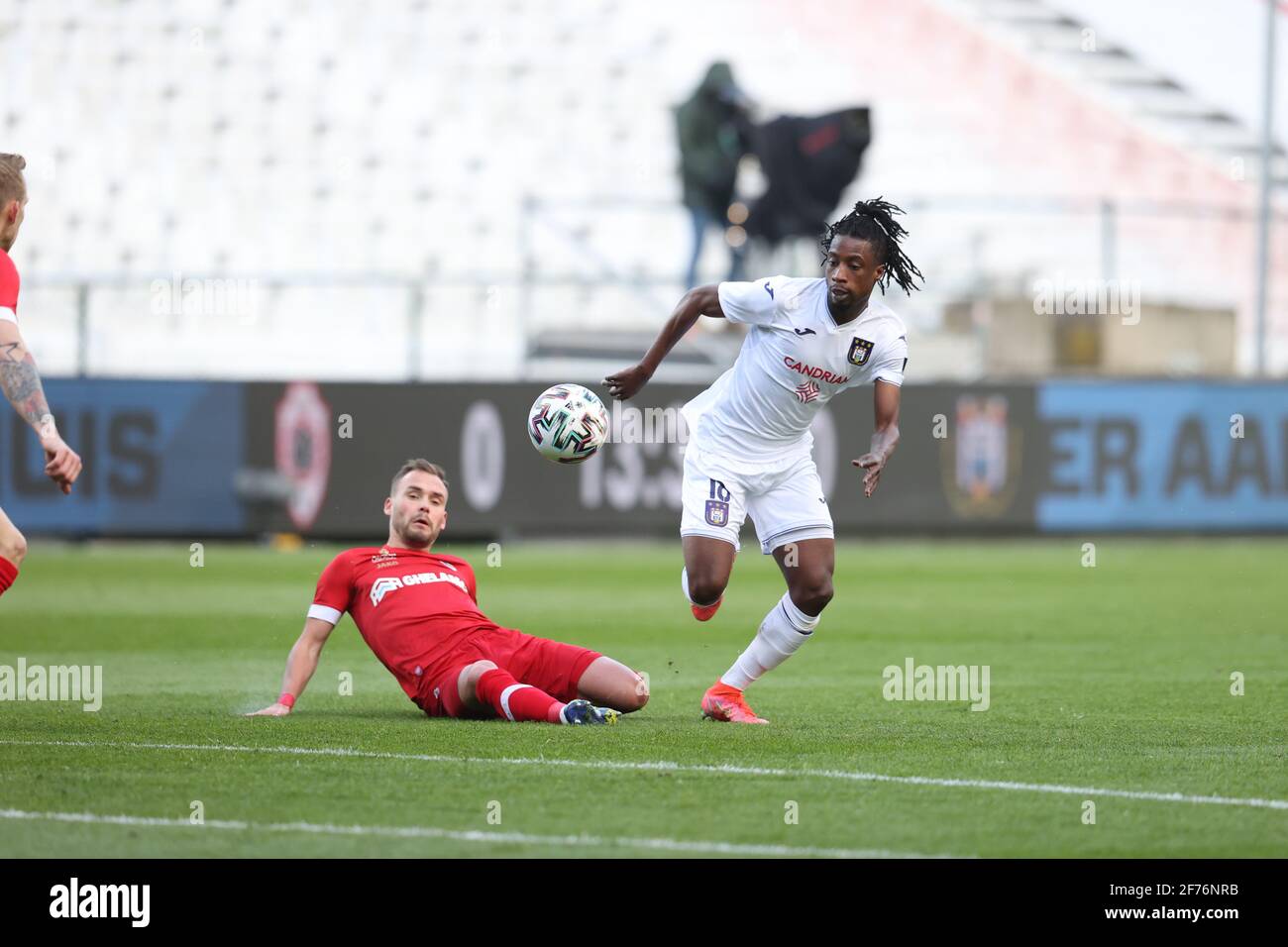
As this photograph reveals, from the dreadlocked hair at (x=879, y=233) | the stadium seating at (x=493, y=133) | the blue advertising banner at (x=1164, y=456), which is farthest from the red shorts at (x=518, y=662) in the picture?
the stadium seating at (x=493, y=133)

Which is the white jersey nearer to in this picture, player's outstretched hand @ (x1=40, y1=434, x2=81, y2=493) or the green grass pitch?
the green grass pitch

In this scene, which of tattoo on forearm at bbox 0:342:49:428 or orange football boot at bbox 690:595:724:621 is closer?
tattoo on forearm at bbox 0:342:49:428

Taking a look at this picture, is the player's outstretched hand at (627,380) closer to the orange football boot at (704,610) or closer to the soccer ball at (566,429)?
the soccer ball at (566,429)

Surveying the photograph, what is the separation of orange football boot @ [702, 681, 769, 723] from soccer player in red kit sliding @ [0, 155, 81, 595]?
109 inches

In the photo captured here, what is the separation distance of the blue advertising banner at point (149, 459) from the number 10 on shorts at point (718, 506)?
1161 centimetres

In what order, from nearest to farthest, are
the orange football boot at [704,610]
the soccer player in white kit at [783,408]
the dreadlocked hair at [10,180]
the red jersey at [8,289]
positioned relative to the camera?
the red jersey at [8,289], the dreadlocked hair at [10,180], the soccer player in white kit at [783,408], the orange football boot at [704,610]

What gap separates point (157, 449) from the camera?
63.0ft

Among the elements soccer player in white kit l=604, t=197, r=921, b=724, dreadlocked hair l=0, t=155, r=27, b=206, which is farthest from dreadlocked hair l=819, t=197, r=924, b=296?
dreadlocked hair l=0, t=155, r=27, b=206

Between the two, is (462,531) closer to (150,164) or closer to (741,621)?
(741,621)

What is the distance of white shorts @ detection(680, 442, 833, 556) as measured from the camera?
27.6 feet

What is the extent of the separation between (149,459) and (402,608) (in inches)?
470

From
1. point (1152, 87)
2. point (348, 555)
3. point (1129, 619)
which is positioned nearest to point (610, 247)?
point (1152, 87)

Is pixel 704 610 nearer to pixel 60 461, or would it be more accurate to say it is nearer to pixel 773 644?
pixel 773 644

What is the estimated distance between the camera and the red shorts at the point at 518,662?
310 inches
